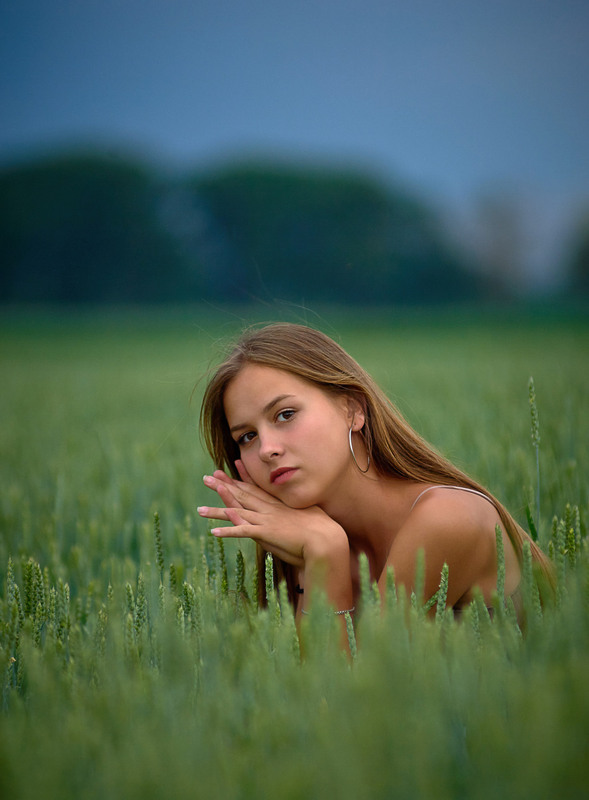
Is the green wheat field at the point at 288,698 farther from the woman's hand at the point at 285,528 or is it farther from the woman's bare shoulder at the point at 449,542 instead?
the woman's bare shoulder at the point at 449,542

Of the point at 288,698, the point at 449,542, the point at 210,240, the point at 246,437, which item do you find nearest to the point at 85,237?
the point at 210,240

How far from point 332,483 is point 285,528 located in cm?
21

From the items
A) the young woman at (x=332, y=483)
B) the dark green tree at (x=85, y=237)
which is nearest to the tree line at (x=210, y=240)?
the dark green tree at (x=85, y=237)

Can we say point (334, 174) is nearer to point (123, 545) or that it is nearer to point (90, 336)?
point (90, 336)

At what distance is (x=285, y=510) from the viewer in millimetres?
2012

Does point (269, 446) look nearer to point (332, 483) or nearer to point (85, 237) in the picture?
point (332, 483)

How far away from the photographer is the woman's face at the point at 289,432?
Answer: 1.98 metres

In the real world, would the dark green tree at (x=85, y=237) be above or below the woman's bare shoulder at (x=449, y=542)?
above

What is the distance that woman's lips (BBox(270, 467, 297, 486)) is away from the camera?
6.48 ft

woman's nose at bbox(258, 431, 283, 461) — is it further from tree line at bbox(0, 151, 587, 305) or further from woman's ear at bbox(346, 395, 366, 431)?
tree line at bbox(0, 151, 587, 305)

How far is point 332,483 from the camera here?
2.07 m

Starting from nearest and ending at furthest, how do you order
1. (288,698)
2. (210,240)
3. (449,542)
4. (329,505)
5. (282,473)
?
(288,698) → (449,542) → (282,473) → (329,505) → (210,240)

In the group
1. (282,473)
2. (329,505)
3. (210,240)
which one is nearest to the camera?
(282,473)

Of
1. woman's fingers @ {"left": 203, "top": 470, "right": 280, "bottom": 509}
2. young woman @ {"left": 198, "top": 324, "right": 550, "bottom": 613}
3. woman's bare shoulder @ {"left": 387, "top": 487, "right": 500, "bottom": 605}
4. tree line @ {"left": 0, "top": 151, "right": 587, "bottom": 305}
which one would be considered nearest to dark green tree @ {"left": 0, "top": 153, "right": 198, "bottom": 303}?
tree line @ {"left": 0, "top": 151, "right": 587, "bottom": 305}
